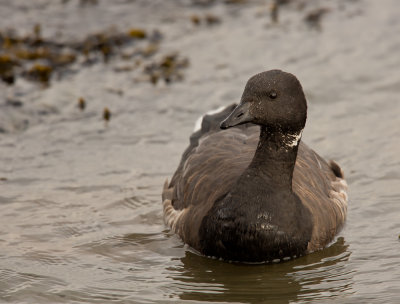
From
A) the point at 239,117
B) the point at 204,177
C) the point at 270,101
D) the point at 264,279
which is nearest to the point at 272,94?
the point at 270,101

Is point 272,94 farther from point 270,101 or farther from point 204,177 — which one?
point 204,177

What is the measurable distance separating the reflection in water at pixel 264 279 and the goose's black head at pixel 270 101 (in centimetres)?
143

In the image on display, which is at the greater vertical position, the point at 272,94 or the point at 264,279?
the point at 272,94

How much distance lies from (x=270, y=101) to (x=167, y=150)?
350 cm

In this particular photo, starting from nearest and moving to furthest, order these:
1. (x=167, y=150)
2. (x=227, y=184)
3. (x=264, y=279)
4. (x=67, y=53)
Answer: (x=264, y=279)
(x=227, y=184)
(x=167, y=150)
(x=67, y=53)

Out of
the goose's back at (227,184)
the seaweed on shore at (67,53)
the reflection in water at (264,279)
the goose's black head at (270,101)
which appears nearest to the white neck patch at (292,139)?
the goose's black head at (270,101)

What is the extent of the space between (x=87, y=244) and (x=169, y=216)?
0.97m

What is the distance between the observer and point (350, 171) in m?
10.4

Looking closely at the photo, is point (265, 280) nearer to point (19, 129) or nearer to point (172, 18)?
point (19, 129)

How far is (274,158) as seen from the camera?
801 centimetres

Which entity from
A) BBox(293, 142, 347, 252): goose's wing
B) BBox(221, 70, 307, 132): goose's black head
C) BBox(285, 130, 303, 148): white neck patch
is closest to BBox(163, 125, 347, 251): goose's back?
BBox(293, 142, 347, 252): goose's wing

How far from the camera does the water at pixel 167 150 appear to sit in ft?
25.6

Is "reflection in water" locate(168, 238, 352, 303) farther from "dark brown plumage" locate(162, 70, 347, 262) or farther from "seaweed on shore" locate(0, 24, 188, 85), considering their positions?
"seaweed on shore" locate(0, 24, 188, 85)

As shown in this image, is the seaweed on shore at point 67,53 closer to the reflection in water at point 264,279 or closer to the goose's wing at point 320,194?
the goose's wing at point 320,194
